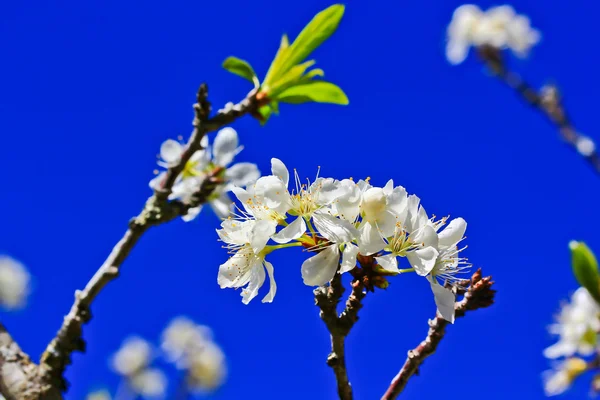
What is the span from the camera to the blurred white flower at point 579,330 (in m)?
3.06

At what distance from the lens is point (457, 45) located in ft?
28.1

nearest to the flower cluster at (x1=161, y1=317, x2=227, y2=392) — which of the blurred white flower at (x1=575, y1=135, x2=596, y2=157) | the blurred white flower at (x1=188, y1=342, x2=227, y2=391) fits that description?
the blurred white flower at (x1=188, y1=342, x2=227, y2=391)

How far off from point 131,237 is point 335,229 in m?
0.48

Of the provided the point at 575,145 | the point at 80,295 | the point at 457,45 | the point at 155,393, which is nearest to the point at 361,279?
the point at 80,295

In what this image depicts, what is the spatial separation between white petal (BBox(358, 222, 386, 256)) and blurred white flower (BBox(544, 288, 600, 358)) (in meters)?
1.77

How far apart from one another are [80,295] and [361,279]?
662 millimetres

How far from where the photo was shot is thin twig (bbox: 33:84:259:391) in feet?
4.25

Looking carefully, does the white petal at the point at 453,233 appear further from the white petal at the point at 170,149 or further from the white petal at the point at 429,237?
the white petal at the point at 170,149

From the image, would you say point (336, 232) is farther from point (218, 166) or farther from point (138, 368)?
point (138, 368)

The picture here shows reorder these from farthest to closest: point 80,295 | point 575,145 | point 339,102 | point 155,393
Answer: point 155,393 < point 575,145 < point 339,102 < point 80,295

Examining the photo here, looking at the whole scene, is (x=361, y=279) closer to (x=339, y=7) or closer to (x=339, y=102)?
(x=339, y=102)

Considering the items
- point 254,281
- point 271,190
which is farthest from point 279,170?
point 254,281

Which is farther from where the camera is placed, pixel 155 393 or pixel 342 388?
pixel 155 393

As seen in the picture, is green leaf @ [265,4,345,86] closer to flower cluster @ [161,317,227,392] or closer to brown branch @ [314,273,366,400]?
brown branch @ [314,273,366,400]
